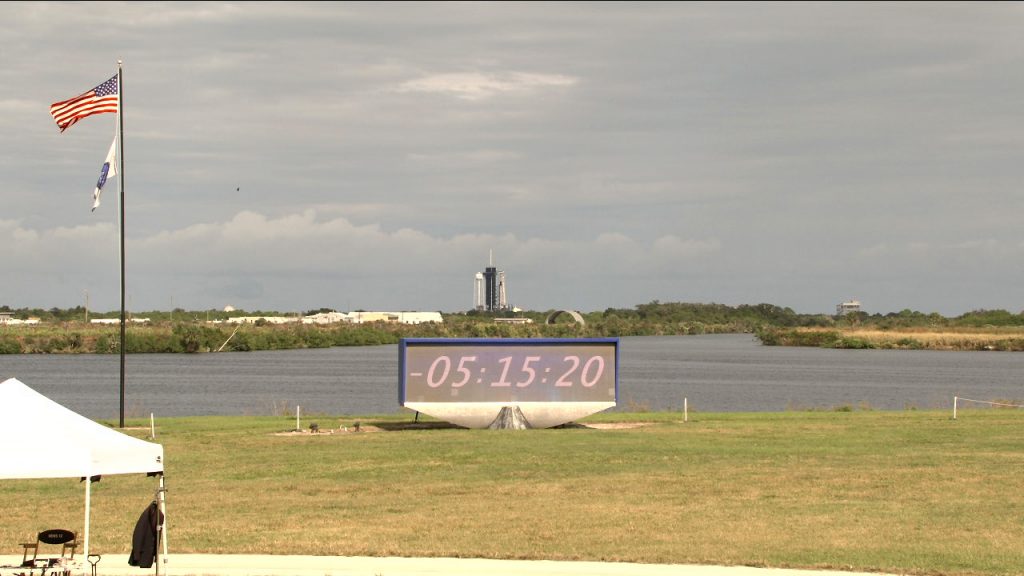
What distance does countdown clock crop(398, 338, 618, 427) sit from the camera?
3853 cm

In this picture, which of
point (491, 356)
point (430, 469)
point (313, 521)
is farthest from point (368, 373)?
point (313, 521)

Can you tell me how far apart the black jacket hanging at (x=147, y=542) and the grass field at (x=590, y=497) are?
7.76ft

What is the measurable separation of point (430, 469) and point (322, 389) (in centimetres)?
4776

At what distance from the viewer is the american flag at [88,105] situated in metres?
37.8

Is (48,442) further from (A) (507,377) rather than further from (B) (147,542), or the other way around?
(A) (507,377)

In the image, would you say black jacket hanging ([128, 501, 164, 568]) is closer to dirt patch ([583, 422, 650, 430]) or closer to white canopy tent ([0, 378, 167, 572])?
white canopy tent ([0, 378, 167, 572])

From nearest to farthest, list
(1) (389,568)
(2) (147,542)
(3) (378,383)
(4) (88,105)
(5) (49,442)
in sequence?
(5) (49,442), (2) (147,542), (1) (389,568), (4) (88,105), (3) (378,383)

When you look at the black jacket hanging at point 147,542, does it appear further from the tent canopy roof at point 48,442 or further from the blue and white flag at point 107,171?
the blue and white flag at point 107,171

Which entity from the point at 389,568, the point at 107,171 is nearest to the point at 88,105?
the point at 107,171

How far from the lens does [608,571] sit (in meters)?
16.9

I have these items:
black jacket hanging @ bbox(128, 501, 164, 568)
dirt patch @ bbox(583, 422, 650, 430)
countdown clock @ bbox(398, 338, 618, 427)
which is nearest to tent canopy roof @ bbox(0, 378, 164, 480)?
black jacket hanging @ bbox(128, 501, 164, 568)

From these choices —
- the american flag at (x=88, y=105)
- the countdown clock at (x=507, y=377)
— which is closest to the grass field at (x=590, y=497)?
the countdown clock at (x=507, y=377)

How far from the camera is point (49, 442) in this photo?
15.3 meters

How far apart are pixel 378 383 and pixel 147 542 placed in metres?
67.0
